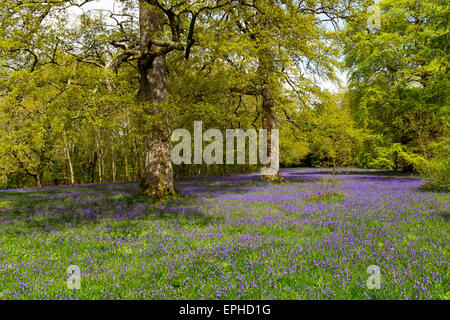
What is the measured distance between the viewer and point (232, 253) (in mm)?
4879

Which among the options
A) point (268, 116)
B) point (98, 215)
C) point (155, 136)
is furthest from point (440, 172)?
point (98, 215)

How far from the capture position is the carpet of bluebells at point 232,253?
340 centimetres

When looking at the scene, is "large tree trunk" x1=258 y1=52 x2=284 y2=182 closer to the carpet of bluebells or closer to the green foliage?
the green foliage

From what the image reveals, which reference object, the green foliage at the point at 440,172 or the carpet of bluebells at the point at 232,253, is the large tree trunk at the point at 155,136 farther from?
the green foliage at the point at 440,172

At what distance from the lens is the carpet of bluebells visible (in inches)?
134

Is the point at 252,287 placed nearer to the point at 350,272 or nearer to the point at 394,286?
the point at 350,272

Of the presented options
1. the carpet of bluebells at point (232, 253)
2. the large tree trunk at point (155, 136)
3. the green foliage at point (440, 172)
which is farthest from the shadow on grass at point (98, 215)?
the green foliage at point (440, 172)

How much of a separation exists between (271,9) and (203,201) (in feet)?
31.2

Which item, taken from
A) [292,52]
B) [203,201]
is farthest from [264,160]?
[203,201]

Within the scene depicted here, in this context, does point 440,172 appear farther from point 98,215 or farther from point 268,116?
point 98,215

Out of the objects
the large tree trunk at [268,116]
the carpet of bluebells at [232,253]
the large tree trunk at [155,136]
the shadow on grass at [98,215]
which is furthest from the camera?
the large tree trunk at [268,116]

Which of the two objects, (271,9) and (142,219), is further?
(271,9)

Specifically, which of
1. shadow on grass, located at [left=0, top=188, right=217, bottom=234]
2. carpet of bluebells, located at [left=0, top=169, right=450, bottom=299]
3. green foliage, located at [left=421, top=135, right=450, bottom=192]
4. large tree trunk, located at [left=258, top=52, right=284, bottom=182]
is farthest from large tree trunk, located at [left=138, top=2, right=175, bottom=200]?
green foliage, located at [left=421, top=135, right=450, bottom=192]

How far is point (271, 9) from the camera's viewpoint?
11445mm
